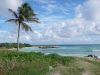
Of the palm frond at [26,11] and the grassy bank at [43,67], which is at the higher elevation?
the palm frond at [26,11]

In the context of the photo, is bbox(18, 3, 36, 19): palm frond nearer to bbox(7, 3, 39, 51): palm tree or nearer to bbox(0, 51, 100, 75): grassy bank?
bbox(7, 3, 39, 51): palm tree

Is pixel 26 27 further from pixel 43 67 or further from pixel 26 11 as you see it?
pixel 43 67

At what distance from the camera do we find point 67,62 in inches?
716

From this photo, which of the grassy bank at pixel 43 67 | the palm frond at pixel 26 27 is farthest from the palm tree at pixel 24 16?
the grassy bank at pixel 43 67

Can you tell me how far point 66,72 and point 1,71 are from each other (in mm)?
3749

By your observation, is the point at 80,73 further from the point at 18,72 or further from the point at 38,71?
the point at 18,72

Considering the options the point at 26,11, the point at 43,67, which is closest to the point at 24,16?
the point at 26,11

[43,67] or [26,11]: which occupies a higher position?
[26,11]

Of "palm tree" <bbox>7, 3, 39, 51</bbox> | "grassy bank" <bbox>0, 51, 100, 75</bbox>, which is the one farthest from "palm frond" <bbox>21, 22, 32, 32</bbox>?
"grassy bank" <bbox>0, 51, 100, 75</bbox>

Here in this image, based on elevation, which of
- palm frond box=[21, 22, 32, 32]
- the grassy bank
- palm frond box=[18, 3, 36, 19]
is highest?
palm frond box=[18, 3, 36, 19]

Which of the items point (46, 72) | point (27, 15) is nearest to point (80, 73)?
point (46, 72)

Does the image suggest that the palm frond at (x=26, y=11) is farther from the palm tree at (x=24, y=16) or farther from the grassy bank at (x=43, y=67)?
the grassy bank at (x=43, y=67)

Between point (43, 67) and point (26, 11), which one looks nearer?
point (43, 67)

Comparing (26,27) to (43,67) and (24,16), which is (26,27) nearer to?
(24,16)
